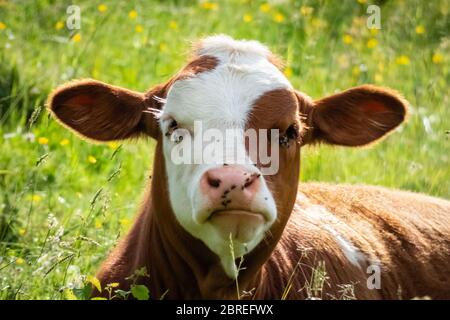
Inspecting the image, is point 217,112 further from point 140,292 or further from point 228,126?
point 140,292

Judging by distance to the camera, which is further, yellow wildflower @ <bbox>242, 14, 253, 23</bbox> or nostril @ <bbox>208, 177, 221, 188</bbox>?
yellow wildflower @ <bbox>242, 14, 253, 23</bbox>

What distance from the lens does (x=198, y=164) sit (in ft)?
19.8

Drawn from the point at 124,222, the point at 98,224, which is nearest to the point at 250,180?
the point at 98,224

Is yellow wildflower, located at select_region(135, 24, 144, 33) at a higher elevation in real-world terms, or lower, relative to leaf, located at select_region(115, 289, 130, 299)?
higher

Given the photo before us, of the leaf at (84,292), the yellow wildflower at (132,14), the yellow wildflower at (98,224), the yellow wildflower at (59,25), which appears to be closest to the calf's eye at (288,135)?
the leaf at (84,292)

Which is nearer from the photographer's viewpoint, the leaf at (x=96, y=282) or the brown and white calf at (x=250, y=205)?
the brown and white calf at (x=250, y=205)

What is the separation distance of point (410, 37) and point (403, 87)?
760 millimetres

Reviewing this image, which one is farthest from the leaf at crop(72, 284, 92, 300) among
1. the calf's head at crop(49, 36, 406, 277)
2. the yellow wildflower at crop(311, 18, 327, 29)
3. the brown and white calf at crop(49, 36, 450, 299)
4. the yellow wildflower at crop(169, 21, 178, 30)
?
the yellow wildflower at crop(169, 21, 178, 30)

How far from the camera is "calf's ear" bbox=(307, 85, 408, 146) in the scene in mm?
7035

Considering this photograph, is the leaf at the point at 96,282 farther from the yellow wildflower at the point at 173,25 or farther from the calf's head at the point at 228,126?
the yellow wildflower at the point at 173,25

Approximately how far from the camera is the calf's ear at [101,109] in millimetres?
6812

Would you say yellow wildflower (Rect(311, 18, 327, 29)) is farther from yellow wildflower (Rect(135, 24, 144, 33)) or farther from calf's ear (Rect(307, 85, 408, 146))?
calf's ear (Rect(307, 85, 408, 146))

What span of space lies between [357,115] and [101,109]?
60.8 inches
